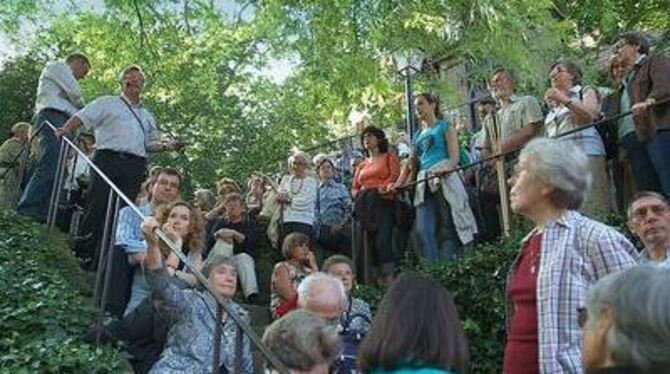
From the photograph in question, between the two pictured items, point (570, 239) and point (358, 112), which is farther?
point (358, 112)

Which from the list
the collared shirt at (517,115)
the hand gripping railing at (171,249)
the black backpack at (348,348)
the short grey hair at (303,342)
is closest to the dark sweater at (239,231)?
the hand gripping railing at (171,249)

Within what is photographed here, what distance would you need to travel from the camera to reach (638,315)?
2.29 m

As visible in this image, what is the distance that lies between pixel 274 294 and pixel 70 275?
1672 mm

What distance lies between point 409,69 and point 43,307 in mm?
5788

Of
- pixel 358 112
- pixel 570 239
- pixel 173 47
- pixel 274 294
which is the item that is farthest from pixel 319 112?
pixel 570 239

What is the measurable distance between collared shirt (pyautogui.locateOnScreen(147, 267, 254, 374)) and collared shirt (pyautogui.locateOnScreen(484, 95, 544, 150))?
3.82m

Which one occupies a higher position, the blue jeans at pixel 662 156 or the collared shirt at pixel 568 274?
the blue jeans at pixel 662 156

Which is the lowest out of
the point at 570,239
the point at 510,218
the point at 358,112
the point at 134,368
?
the point at 134,368

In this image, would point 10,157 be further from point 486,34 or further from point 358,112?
point 486,34

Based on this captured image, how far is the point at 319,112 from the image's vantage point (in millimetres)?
11734

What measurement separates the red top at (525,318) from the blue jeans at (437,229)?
4349mm

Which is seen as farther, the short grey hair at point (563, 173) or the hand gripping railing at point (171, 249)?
the hand gripping railing at point (171, 249)

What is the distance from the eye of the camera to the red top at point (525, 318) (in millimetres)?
3660

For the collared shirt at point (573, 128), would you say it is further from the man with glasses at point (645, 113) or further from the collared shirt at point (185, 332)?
the collared shirt at point (185, 332)
